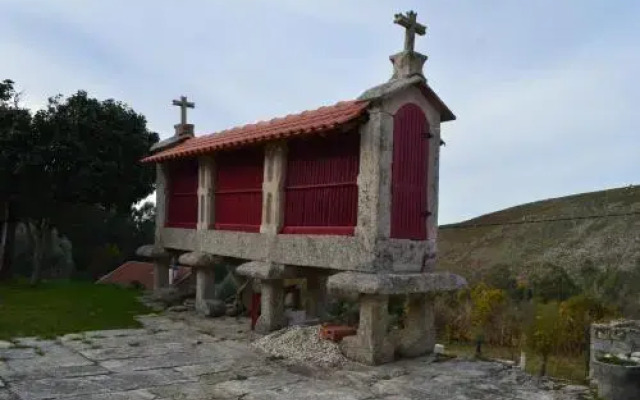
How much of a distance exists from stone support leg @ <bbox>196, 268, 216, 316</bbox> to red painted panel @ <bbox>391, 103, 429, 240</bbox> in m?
5.35

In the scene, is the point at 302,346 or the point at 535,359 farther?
the point at 535,359

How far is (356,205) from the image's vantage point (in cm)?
891

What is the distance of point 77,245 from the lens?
25.5 m

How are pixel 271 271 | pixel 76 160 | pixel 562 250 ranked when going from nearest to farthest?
pixel 271 271 < pixel 76 160 < pixel 562 250

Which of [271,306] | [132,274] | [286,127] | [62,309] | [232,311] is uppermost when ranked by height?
[286,127]

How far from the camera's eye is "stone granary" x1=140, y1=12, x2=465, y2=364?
841 cm

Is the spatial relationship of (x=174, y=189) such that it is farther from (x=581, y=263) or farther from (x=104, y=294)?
(x=581, y=263)

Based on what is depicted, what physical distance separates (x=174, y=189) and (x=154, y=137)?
174 inches

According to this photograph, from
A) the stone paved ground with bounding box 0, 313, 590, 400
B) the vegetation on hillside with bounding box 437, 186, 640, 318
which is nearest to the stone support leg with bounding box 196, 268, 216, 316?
the stone paved ground with bounding box 0, 313, 590, 400

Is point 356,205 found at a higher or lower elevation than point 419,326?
higher

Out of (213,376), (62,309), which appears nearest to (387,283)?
(213,376)

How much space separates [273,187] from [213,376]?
3774 millimetres

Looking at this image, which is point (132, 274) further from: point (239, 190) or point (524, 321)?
point (524, 321)

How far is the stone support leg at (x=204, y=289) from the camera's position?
12625 mm
